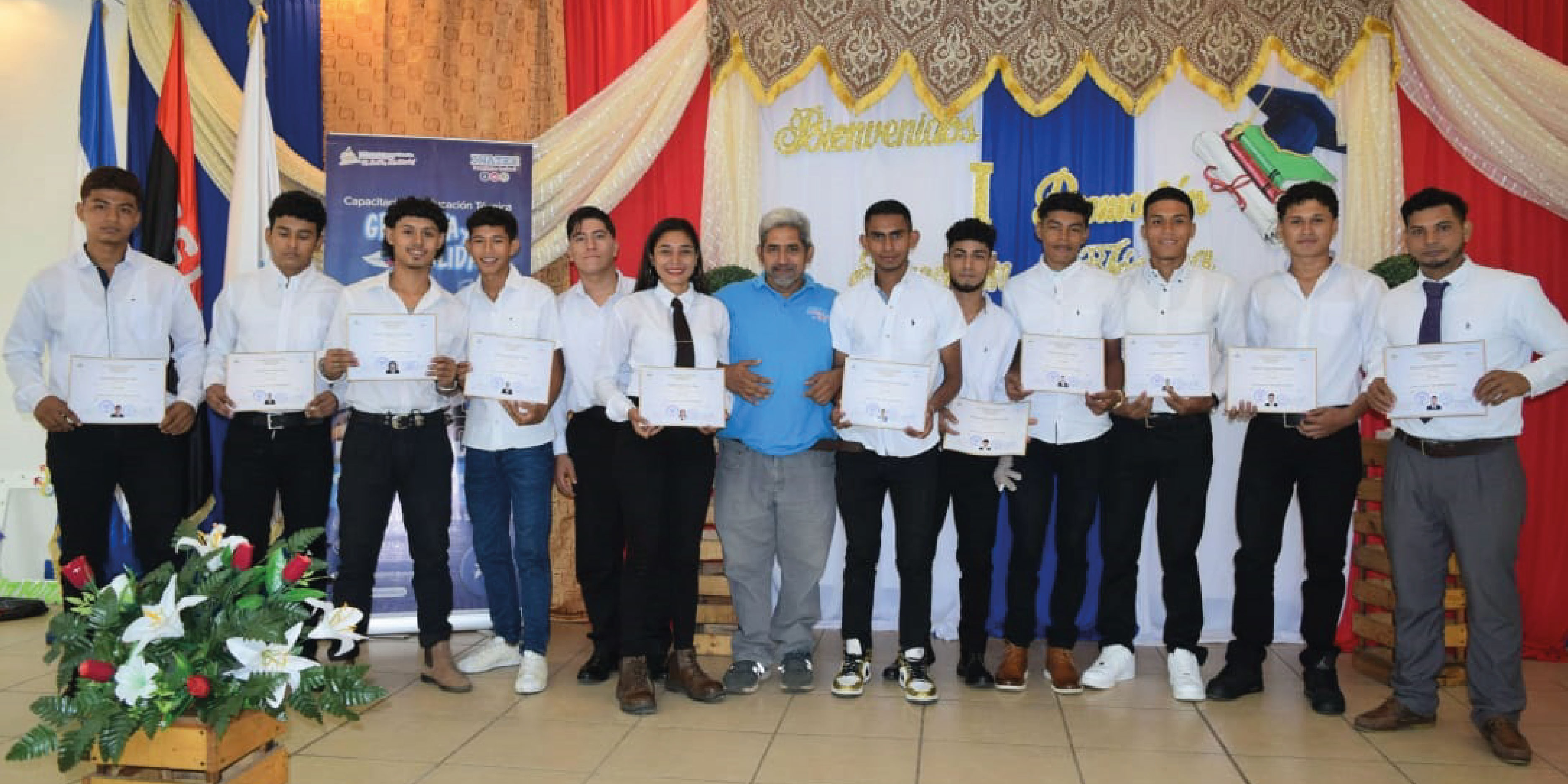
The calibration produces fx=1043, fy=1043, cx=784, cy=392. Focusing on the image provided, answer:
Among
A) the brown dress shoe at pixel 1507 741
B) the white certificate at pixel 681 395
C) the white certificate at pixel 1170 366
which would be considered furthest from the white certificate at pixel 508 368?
the brown dress shoe at pixel 1507 741

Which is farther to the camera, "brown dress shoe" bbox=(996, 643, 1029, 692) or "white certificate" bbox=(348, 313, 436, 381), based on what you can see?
"brown dress shoe" bbox=(996, 643, 1029, 692)

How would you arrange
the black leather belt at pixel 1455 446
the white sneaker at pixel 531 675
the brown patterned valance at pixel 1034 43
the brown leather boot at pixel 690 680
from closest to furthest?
1. the black leather belt at pixel 1455 446
2. the brown leather boot at pixel 690 680
3. the white sneaker at pixel 531 675
4. the brown patterned valance at pixel 1034 43

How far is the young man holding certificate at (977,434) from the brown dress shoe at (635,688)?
1.27 m

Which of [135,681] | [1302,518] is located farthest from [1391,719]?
[135,681]

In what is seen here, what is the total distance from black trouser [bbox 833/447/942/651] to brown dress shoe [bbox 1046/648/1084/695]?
0.52m

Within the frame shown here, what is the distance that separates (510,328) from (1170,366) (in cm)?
250

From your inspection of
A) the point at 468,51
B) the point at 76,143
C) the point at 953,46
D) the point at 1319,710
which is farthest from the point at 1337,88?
the point at 76,143

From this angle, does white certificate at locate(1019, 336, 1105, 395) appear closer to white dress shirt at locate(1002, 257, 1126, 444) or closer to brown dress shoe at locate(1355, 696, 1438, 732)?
white dress shirt at locate(1002, 257, 1126, 444)

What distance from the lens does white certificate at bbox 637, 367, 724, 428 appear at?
3.68 m

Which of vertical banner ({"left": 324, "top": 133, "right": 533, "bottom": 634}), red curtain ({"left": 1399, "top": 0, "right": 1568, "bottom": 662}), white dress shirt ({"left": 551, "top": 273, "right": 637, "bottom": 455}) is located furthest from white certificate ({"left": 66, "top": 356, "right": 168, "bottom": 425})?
red curtain ({"left": 1399, "top": 0, "right": 1568, "bottom": 662})

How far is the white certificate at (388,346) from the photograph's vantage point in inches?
149

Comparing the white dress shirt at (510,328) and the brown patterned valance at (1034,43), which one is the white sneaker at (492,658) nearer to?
the white dress shirt at (510,328)

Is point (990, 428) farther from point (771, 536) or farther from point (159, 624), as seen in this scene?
point (159, 624)

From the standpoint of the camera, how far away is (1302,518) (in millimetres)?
3895
